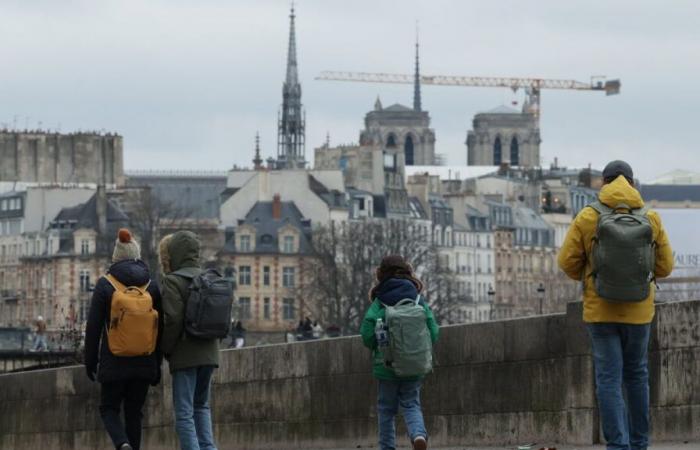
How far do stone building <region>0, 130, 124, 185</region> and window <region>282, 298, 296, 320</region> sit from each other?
23.1 metres

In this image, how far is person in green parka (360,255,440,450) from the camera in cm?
2303

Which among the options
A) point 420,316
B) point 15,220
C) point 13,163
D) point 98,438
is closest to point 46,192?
point 15,220

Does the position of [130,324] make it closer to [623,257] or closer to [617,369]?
[617,369]

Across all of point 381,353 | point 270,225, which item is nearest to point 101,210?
point 270,225

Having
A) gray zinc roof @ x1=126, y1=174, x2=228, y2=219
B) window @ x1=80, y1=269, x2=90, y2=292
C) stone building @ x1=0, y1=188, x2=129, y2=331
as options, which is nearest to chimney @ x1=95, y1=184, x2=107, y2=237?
stone building @ x1=0, y1=188, x2=129, y2=331

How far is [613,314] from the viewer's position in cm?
2084

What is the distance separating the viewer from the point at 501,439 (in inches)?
1053

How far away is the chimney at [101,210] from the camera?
16125 cm

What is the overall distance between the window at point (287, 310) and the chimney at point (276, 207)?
4315 mm

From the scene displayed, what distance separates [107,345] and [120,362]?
0.16m

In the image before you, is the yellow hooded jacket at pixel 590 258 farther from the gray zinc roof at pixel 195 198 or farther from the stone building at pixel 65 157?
the stone building at pixel 65 157

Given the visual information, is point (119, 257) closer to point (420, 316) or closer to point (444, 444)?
point (420, 316)

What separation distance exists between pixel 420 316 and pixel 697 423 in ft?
9.85

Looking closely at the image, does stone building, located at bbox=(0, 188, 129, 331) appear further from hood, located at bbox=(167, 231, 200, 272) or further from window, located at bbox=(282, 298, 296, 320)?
hood, located at bbox=(167, 231, 200, 272)
